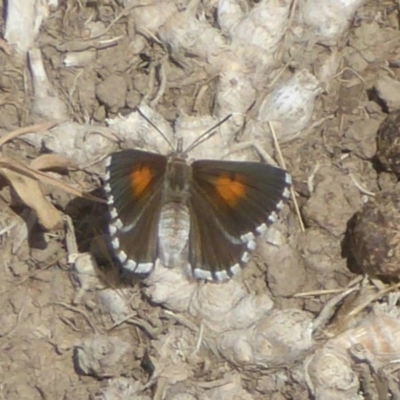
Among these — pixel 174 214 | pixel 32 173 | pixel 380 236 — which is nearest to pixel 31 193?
pixel 32 173

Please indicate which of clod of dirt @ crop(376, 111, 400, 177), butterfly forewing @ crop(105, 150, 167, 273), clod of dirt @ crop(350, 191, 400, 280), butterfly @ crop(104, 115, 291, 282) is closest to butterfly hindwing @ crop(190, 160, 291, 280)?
butterfly @ crop(104, 115, 291, 282)

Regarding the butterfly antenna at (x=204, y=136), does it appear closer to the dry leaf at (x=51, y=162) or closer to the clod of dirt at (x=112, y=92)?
the clod of dirt at (x=112, y=92)

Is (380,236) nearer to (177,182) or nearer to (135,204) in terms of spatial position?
(177,182)

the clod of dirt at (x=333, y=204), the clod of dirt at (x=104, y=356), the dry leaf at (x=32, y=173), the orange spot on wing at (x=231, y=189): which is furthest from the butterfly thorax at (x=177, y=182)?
the clod of dirt at (x=104, y=356)

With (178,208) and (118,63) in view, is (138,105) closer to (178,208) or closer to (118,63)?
(118,63)

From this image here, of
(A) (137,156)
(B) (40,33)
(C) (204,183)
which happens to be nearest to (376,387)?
(C) (204,183)

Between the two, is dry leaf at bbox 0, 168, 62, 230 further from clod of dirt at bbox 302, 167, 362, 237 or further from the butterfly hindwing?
clod of dirt at bbox 302, 167, 362, 237
